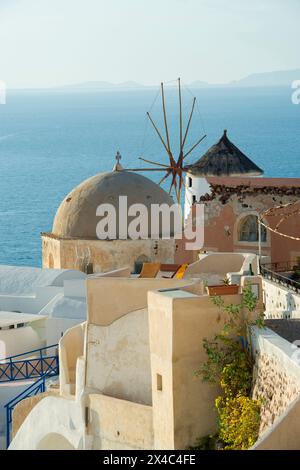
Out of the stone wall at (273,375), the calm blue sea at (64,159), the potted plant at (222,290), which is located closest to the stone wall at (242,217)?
the potted plant at (222,290)

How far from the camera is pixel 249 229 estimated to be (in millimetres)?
33969

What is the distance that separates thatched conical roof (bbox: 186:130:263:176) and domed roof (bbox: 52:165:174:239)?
436 cm

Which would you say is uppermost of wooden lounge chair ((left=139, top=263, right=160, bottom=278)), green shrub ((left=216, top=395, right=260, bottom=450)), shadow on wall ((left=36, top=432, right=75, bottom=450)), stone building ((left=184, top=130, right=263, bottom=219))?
stone building ((left=184, top=130, right=263, bottom=219))

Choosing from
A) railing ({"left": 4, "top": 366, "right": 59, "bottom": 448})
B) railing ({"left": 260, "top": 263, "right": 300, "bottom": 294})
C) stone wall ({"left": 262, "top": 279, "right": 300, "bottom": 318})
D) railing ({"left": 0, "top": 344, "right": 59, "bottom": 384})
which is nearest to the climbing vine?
stone wall ({"left": 262, "top": 279, "right": 300, "bottom": 318})

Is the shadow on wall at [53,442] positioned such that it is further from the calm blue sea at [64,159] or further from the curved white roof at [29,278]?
the calm blue sea at [64,159]

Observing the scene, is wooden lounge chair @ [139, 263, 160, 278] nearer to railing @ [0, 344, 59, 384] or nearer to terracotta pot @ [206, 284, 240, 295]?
railing @ [0, 344, 59, 384]

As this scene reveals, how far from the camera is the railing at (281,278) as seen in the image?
27.1 m

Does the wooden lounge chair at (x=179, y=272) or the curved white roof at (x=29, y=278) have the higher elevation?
the wooden lounge chair at (x=179, y=272)

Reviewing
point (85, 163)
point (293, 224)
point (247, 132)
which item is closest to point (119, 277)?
point (293, 224)

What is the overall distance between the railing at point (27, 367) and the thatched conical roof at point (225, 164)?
1200 centimetres

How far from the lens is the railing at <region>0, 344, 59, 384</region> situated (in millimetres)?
32156

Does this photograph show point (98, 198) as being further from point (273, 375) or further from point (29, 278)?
point (273, 375)

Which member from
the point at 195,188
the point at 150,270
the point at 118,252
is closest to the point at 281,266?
the point at 150,270
